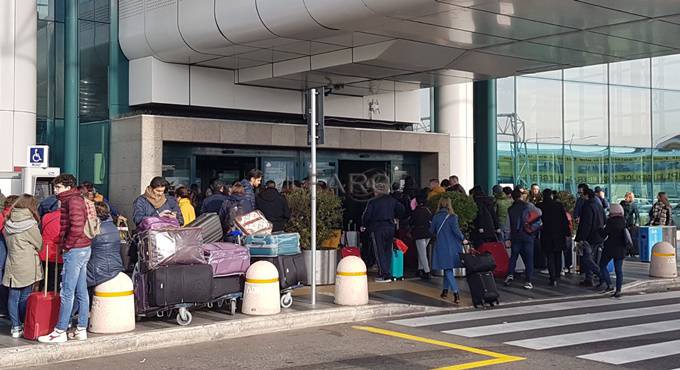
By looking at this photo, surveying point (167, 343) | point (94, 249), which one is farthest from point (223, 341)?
point (94, 249)

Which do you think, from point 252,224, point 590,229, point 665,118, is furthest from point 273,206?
point 665,118

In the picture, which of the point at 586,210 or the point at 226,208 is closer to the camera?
the point at 226,208

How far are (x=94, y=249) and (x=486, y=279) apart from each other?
20.8ft

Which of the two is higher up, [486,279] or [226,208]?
[226,208]

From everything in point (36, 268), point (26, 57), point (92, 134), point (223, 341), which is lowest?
point (223, 341)

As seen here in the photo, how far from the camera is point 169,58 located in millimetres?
18672

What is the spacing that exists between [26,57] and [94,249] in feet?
29.1

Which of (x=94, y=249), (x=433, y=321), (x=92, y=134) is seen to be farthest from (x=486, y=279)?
(x=92, y=134)

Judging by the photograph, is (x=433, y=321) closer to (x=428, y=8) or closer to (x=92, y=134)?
(x=428, y=8)

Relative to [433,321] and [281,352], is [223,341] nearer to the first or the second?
[281,352]

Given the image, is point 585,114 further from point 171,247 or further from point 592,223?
point 171,247

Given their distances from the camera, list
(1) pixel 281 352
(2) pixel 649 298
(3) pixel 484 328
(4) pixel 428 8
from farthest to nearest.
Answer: (2) pixel 649 298 < (4) pixel 428 8 < (3) pixel 484 328 < (1) pixel 281 352

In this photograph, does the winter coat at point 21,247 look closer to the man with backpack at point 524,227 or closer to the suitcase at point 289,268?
the suitcase at point 289,268

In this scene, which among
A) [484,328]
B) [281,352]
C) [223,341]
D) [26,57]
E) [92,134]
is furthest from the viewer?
[92,134]
